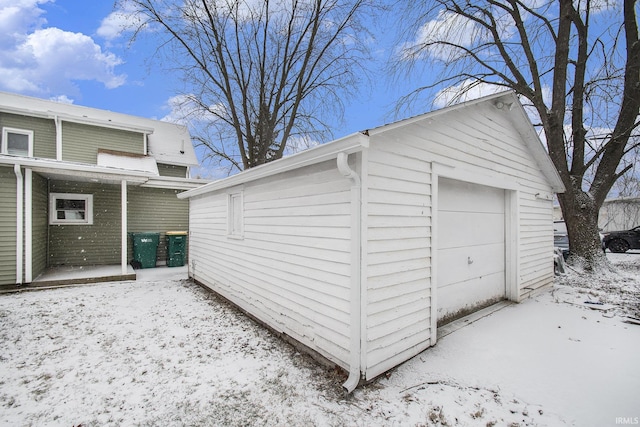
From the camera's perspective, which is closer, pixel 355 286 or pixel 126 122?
pixel 355 286

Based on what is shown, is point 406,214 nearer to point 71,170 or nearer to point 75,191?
point 71,170

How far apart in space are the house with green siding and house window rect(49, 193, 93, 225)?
0.08 feet

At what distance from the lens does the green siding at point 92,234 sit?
880cm

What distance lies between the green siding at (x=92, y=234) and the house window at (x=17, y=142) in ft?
8.47

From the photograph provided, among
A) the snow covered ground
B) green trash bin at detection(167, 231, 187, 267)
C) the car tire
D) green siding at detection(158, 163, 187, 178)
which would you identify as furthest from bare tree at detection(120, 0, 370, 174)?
the car tire

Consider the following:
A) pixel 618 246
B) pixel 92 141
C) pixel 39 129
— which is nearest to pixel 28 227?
pixel 92 141

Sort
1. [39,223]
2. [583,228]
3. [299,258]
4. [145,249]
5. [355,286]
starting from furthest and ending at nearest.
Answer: [145,249] < [583,228] < [39,223] < [299,258] < [355,286]

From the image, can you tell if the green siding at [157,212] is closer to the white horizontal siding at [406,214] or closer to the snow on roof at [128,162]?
the snow on roof at [128,162]

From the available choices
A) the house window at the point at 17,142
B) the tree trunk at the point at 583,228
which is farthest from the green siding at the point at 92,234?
the tree trunk at the point at 583,228

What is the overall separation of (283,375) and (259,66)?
14.5 meters

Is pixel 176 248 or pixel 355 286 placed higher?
pixel 355 286

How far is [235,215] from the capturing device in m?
5.47

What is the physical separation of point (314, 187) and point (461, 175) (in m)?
2.23

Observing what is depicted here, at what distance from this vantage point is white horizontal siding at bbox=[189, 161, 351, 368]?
3022 mm
